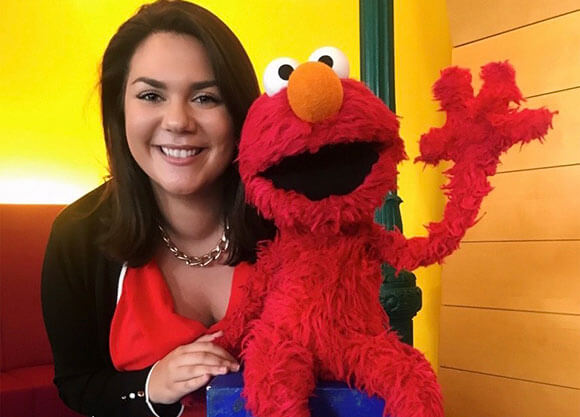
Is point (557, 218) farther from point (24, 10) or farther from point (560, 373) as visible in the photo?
point (24, 10)

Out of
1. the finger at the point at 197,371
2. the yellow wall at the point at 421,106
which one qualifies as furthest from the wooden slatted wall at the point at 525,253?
the finger at the point at 197,371

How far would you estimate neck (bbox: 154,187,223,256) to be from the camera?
2.96 feet

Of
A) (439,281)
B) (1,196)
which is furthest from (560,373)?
(1,196)

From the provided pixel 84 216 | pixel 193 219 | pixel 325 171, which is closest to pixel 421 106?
pixel 193 219

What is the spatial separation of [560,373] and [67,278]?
996 millimetres

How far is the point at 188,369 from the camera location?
651 mm

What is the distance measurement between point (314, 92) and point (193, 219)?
46 centimetres

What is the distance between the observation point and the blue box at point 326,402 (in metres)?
0.51

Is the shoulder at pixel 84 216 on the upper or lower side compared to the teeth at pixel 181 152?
lower

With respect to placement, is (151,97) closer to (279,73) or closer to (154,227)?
(154,227)

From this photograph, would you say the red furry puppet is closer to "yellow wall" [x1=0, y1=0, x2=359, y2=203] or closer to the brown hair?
the brown hair

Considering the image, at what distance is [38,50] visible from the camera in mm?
1826

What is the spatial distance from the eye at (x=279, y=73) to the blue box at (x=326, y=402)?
1.01 feet

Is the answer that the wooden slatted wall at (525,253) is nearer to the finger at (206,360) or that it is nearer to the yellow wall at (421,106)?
the yellow wall at (421,106)
